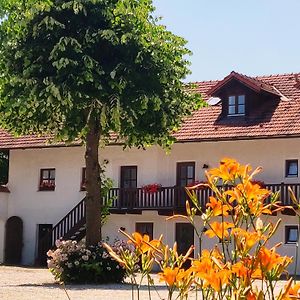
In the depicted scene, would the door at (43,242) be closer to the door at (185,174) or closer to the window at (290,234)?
the door at (185,174)

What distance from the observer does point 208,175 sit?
310 cm

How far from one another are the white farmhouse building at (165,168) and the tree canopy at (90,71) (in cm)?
787

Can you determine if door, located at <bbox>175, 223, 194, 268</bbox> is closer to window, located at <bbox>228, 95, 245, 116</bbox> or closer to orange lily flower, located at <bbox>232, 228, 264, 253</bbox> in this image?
window, located at <bbox>228, 95, 245, 116</bbox>

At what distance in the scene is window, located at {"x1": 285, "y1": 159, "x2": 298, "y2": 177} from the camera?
28.5m

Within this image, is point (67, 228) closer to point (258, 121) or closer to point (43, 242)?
point (43, 242)

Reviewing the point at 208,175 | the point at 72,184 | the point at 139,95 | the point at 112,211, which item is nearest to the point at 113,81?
the point at 139,95

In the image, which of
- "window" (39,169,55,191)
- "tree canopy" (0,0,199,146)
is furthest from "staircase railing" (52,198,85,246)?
"tree canopy" (0,0,199,146)

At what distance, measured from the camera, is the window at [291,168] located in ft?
93.6

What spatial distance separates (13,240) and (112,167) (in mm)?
5036

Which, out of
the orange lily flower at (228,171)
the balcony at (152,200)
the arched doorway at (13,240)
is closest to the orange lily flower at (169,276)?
the orange lily flower at (228,171)

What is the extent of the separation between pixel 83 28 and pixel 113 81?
1.59 meters

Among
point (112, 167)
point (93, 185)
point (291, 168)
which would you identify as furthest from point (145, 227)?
point (93, 185)

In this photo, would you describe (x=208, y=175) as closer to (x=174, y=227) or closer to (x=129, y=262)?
(x=129, y=262)

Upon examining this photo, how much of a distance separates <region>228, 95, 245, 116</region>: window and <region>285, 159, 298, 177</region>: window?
2.96m
